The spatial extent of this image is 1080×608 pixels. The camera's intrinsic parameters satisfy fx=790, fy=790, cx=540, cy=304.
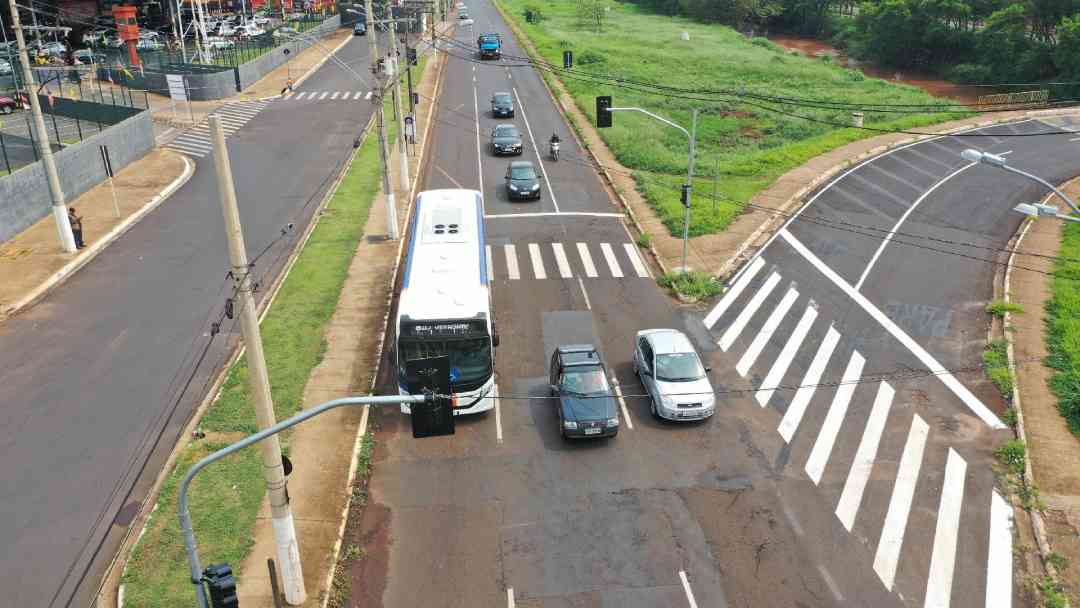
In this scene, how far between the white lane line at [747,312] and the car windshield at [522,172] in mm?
14608

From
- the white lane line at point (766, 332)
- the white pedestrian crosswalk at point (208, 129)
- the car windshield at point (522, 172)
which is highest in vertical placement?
the white pedestrian crosswalk at point (208, 129)

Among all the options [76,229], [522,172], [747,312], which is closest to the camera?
[747,312]

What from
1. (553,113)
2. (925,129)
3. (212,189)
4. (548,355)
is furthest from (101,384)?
(925,129)

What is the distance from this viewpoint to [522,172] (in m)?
41.9

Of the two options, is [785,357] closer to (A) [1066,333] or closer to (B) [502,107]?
(A) [1066,333]

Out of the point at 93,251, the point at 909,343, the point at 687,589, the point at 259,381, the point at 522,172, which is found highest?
the point at 259,381

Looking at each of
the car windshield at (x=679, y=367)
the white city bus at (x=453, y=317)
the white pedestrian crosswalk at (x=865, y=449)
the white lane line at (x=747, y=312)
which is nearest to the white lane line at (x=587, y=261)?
the white pedestrian crosswalk at (x=865, y=449)

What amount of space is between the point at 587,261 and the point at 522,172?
1014cm

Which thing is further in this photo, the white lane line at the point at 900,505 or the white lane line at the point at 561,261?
the white lane line at the point at 561,261

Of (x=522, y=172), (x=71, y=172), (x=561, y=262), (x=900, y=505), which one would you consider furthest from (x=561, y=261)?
(x=71, y=172)

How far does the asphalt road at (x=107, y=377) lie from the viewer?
17.1 m

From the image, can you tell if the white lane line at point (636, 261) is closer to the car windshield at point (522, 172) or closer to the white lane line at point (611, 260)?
the white lane line at point (611, 260)

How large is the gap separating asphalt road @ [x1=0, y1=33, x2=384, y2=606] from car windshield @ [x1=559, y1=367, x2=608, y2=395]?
1055 cm

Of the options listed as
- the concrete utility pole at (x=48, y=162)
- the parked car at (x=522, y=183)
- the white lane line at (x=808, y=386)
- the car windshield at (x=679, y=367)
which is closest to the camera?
the white lane line at (x=808, y=386)
